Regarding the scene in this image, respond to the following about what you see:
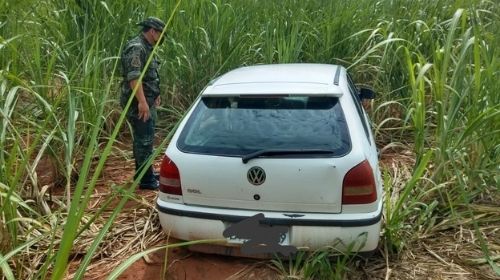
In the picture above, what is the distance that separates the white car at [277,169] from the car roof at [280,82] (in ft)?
0.03

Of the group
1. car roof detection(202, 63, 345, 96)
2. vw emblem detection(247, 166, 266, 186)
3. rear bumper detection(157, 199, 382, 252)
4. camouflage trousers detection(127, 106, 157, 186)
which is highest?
car roof detection(202, 63, 345, 96)

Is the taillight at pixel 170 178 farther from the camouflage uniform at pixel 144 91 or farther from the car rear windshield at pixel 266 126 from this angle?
the camouflage uniform at pixel 144 91

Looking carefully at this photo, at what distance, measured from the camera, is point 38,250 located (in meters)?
2.91

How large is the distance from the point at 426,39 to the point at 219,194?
11.4 feet

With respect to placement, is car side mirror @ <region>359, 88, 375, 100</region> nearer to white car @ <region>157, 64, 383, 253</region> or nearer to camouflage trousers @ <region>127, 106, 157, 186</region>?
white car @ <region>157, 64, 383, 253</region>

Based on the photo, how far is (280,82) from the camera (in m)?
2.90

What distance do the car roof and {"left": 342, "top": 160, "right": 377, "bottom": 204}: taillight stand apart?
47 cm

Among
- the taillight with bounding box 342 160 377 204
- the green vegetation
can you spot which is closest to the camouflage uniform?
the green vegetation

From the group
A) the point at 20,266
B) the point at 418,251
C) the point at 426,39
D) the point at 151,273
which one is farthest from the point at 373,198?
the point at 426,39

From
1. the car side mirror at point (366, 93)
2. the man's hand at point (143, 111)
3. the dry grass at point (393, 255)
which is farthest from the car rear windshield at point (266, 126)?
the car side mirror at point (366, 93)

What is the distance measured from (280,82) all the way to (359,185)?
0.82 m

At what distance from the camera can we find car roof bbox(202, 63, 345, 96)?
9.02ft

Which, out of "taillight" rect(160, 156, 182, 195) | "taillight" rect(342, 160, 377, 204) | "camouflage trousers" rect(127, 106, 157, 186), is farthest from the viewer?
"camouflage trousers" rect(127, 106, 157, 186)

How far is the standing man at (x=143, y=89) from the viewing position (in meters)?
3.80
